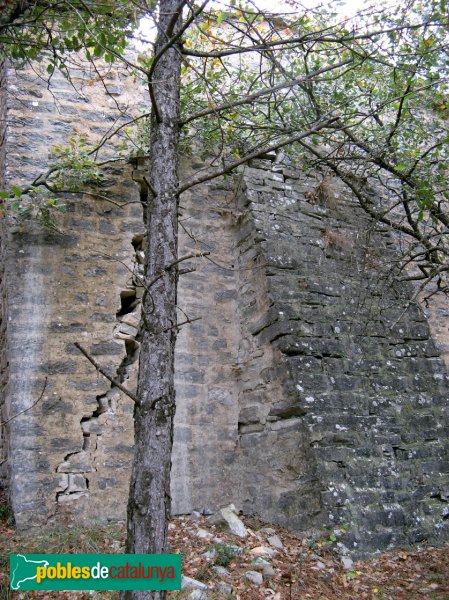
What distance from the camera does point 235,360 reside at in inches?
203

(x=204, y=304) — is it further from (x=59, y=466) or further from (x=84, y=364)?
(x=59, y=466)

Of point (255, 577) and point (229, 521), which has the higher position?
point (229, 521)

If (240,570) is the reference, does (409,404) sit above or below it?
above

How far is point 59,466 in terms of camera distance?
166 inches

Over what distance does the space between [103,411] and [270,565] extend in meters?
1.74

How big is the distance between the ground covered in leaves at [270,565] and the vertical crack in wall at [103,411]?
0.30m

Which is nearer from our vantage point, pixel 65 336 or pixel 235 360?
pixel 65 336

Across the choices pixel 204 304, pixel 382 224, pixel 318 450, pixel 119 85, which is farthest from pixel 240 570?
pixel 119 85

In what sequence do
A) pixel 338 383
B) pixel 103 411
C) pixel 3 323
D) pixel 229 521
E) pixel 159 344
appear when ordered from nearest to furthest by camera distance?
1. pixel 159 344
2. pixel 229 521
3. pixel 103 411
4. pixel 338 383
5. pixel 3 323

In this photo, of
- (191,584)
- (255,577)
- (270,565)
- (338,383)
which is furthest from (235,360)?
(191,584)

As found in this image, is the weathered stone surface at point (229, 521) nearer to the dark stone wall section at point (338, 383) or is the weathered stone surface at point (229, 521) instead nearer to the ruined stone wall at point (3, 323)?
the dark stone wall section at point (338, 383)

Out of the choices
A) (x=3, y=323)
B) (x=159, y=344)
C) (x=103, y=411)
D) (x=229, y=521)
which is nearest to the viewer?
(x=159, y=344)

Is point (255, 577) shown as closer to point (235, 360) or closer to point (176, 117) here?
point (235, 360)

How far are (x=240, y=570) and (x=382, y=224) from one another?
12.9 feet
